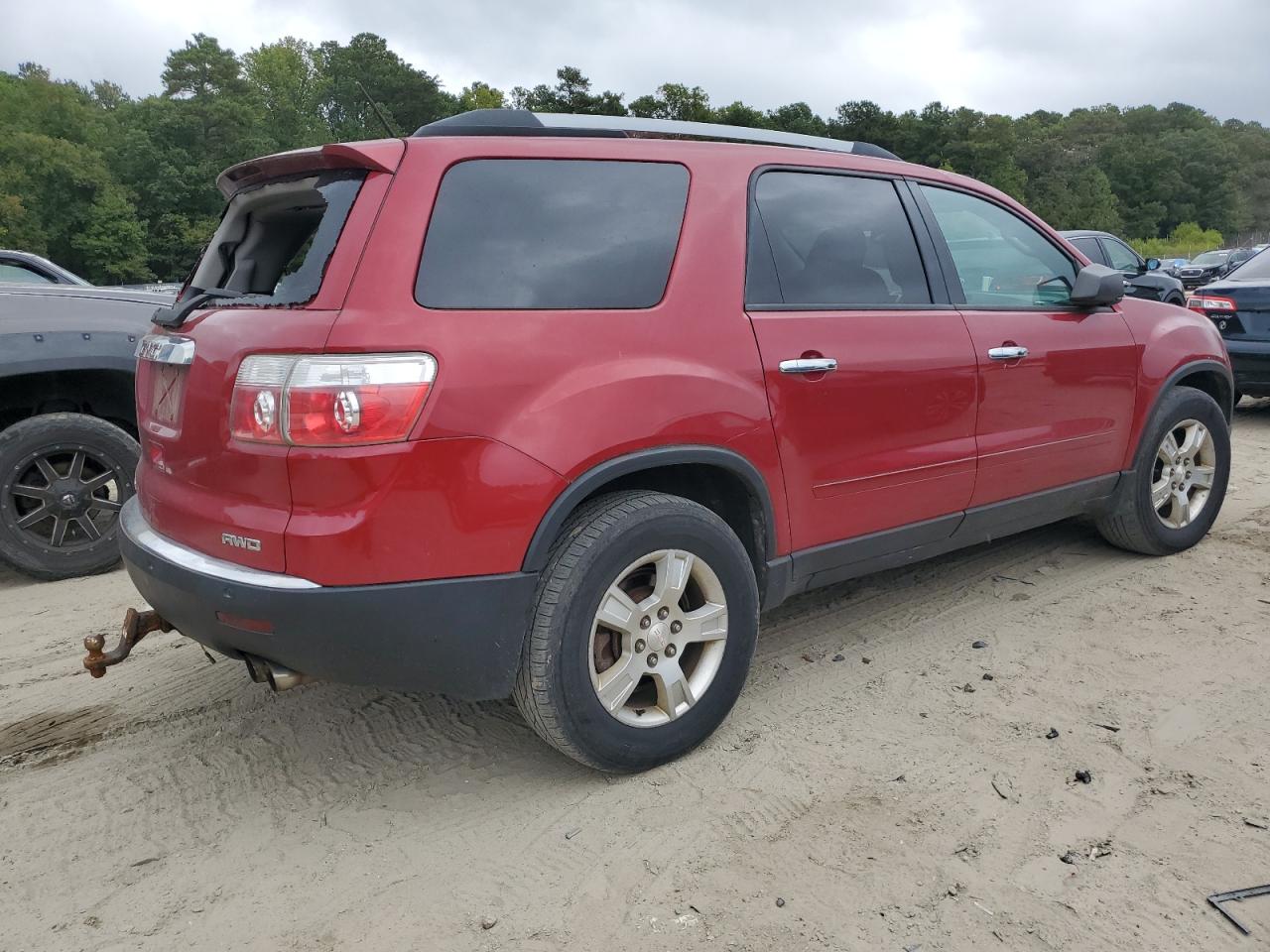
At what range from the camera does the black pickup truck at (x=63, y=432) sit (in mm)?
4660

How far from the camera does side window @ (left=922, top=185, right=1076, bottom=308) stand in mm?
3670

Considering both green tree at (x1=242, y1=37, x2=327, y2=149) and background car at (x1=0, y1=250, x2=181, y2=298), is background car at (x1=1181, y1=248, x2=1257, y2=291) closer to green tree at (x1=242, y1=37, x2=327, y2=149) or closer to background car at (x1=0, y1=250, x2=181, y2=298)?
background car at (x1=0, y1=250, x2=181, y2=298)

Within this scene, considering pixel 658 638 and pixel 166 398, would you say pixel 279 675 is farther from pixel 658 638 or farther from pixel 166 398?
pixel 658 638

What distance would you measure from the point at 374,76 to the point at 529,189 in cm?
7956

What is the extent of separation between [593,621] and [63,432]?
3508mm

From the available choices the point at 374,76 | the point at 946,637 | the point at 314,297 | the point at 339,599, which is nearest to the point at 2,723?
the point at 339,599

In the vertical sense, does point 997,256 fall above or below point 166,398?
above

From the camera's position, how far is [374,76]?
241 feet

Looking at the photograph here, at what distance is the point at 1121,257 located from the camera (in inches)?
500

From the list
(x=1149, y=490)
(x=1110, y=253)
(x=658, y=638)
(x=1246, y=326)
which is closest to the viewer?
(x=658, y=638)

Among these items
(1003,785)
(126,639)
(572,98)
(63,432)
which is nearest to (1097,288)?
(1003,785)

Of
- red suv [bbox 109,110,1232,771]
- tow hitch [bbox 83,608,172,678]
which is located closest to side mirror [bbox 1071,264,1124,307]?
red suv [bbox 109,110,1232,771]

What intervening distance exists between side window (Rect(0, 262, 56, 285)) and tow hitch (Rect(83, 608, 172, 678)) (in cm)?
346

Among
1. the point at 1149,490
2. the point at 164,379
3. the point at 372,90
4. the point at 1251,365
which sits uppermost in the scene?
the point at 372,90
